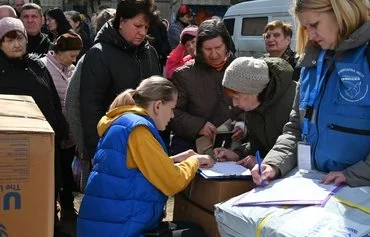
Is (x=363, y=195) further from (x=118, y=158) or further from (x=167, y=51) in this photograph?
(x=167, y=51)

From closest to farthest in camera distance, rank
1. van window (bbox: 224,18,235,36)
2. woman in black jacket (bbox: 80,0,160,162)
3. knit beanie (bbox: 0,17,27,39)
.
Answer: woman in black jacket (bbox: 80,0,160,162), knit beanie (bbox: 0,17,27,39), van window (bbox: 224,18,235,36)

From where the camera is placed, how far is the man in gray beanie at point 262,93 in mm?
2322

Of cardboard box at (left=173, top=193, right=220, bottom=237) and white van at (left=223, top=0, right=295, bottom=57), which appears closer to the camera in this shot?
cardboard box at (left=173, top=193, right=220, bottom=237)

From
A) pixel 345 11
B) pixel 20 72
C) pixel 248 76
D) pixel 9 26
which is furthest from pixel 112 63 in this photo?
pixel 345 11

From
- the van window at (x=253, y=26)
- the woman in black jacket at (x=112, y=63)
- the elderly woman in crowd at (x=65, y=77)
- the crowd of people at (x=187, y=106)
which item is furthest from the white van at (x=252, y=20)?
the woman in black jacket at (x=112, y=63)

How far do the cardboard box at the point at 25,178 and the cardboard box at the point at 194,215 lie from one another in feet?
2.28

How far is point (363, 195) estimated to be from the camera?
1598 mm

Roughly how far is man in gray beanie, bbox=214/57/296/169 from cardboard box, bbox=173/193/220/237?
1.00 feet

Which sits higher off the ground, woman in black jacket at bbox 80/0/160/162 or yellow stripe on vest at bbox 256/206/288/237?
woman in black jacket at bbox 80/0/160/162

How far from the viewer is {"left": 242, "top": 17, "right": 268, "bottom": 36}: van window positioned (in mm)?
8617

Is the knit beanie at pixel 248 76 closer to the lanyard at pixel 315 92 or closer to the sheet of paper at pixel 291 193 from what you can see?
the lanyard at pixel 315 92

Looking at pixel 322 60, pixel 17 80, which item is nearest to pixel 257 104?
pixel 322 60

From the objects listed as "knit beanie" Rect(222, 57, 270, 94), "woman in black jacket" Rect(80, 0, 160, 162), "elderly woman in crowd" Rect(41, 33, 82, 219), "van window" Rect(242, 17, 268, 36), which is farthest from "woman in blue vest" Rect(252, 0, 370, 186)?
"van window" Rect(242, 17, 268, 36)

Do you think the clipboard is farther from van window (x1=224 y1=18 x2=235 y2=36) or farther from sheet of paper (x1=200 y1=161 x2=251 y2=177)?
van window (x1=224 y1=18 x2=235 y2=36)
